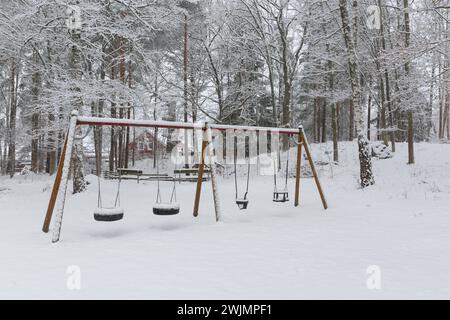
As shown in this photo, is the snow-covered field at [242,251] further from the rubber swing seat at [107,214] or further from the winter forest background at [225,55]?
the winter forest background at [225,55]

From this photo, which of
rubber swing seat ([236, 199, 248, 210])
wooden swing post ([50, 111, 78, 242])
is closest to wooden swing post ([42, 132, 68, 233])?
wooden swing post ([50, 111, 78, 242])

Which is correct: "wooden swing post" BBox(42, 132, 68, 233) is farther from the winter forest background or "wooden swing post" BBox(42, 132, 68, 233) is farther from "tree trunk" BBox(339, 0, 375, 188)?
"tree trunk" BBox(339, 0, 375, 188)

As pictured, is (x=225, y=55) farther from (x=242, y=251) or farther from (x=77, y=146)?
(x=242, y=251)

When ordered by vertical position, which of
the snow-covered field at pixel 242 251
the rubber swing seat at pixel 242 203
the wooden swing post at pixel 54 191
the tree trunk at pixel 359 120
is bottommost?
the snow-covered field at pixel 242 251

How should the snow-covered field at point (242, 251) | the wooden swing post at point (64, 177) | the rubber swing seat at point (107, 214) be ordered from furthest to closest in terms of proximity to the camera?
the wooden swing post at point (64, 177) < the rubber swing seat at point (107, 214) < the snow-covered field at point (242, 251)

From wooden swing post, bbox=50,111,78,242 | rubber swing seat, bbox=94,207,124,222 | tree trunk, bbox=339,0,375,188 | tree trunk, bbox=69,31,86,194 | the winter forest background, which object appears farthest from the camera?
the winter forest background

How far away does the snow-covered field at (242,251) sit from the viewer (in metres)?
3.70

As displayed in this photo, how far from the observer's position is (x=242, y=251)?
518cm

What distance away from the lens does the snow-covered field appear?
12.1ft

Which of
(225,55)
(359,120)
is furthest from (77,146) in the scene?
(225,55)

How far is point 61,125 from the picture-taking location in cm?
1289

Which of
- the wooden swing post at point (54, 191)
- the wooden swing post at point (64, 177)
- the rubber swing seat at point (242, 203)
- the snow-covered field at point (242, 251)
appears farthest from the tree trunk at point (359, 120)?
the wooden swing post at point (54, 191)

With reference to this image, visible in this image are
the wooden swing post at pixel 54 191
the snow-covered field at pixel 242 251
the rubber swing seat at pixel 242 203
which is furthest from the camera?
the rubber swing seat at pixel 242 203

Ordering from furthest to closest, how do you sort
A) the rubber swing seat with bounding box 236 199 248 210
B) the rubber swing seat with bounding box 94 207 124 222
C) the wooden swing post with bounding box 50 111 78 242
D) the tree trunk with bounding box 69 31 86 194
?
the tree trunk with bounding box 69 31 86 194 → the rubber swing seat with bounding box 236 199 248 210 → the wooden swing post with bounding box 50 111 78 242 → the rubber swing seat with bounding box 94 207 124 222
